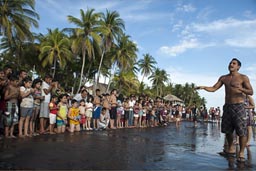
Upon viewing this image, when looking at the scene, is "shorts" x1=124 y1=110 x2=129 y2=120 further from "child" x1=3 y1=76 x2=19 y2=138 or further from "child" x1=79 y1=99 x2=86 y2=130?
"child" x1=3 y1=76 x2=19 y2=138

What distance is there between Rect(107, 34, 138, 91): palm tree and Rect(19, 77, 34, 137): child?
36.2 meters

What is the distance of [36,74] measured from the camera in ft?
148

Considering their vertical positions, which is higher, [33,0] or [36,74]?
[33,0]

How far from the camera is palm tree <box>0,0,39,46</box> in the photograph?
26188 mm

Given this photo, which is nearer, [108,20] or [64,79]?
[108,20]

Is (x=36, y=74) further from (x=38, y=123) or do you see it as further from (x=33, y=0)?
(x=38, y=123)

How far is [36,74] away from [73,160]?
4283cm

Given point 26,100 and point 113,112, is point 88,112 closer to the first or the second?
point 113,112

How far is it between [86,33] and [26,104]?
1180 inches

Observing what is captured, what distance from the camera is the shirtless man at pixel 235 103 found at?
222 inches

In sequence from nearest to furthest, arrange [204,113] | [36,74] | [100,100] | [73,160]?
[73,160] → [100,100] → [204,113] → [36,74]

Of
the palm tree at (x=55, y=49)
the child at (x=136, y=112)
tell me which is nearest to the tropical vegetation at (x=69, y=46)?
the palm tree at (x=55, y=49)

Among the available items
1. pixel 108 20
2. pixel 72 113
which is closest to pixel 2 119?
pixel 72 113

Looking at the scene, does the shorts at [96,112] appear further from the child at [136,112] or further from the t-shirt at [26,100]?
the t-shirt at [26,100]
